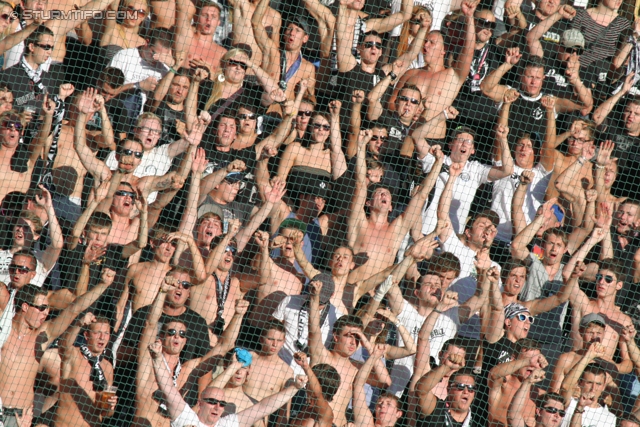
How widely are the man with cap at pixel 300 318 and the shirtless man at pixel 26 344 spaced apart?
3.91ft

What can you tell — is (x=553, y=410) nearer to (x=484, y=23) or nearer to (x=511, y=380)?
(x=511, y=380)

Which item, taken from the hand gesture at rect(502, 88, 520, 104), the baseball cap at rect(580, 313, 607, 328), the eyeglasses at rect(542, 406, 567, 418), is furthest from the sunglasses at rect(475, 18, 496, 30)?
the eyeglasses at rect(542, 406, 567, 418)

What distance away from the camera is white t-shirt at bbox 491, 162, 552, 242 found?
27.3 feet

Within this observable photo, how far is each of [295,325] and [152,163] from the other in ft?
4.23

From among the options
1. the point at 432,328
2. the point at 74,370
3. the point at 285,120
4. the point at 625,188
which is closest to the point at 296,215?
the point at 285,120

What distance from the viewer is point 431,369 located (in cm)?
759

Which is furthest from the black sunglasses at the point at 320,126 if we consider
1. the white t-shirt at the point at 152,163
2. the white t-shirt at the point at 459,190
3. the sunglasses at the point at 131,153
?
the sunglasses at the point at 131,153

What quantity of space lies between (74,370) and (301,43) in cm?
249

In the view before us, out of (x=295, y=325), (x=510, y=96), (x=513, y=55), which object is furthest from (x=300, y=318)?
(x=513, y=55)

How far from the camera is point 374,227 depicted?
26.2 ft

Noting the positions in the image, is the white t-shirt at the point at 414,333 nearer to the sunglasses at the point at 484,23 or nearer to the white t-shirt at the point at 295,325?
the white t-shirt at the point at 295,325

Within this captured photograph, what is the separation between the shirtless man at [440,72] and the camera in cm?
851

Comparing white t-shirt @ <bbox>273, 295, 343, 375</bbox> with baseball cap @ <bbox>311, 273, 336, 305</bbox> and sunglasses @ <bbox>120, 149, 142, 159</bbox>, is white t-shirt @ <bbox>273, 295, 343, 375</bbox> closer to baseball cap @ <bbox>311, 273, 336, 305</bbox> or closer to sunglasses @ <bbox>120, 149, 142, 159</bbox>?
baseball cap @ <bbox>311, 273, 336, 305</bbox>

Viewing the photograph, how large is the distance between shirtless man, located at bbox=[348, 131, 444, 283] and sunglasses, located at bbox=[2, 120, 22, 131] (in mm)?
1950
